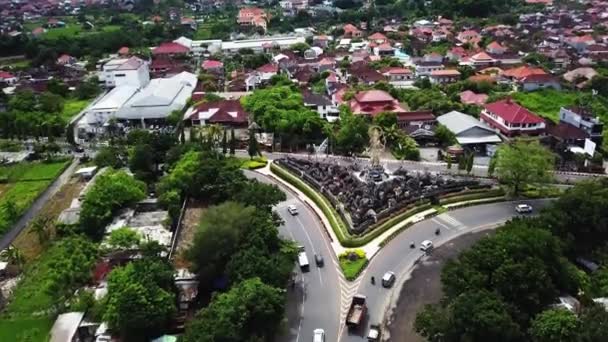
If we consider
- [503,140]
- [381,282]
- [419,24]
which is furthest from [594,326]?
[419,24]

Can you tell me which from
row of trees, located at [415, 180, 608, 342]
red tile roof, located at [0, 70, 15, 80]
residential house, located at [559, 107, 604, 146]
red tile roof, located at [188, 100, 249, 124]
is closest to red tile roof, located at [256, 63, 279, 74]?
red tile roof, located at [188, 100, 249, 124]

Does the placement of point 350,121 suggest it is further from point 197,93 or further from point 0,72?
point 0,72

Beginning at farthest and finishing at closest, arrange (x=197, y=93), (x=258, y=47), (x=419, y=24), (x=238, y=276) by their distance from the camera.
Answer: (x=419, y=24)
(x=258, y=47)
(x=197, y=93)
(x=238, y=276)

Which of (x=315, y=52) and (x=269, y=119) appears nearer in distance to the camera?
(x=269, y=119)

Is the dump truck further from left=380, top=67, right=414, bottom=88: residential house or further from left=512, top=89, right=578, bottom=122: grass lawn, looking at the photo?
left=380, top=67, right=414, bottom=88: residential house

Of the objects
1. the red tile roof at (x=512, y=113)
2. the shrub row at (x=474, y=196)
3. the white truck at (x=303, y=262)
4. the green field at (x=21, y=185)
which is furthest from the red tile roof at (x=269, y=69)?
the white truck at (x=303, y=262)

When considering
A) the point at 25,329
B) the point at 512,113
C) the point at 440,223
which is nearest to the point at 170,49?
the point at 512,113

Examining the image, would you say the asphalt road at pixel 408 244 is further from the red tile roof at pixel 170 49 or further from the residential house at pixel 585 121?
the red tile roof at pixel 170 49
